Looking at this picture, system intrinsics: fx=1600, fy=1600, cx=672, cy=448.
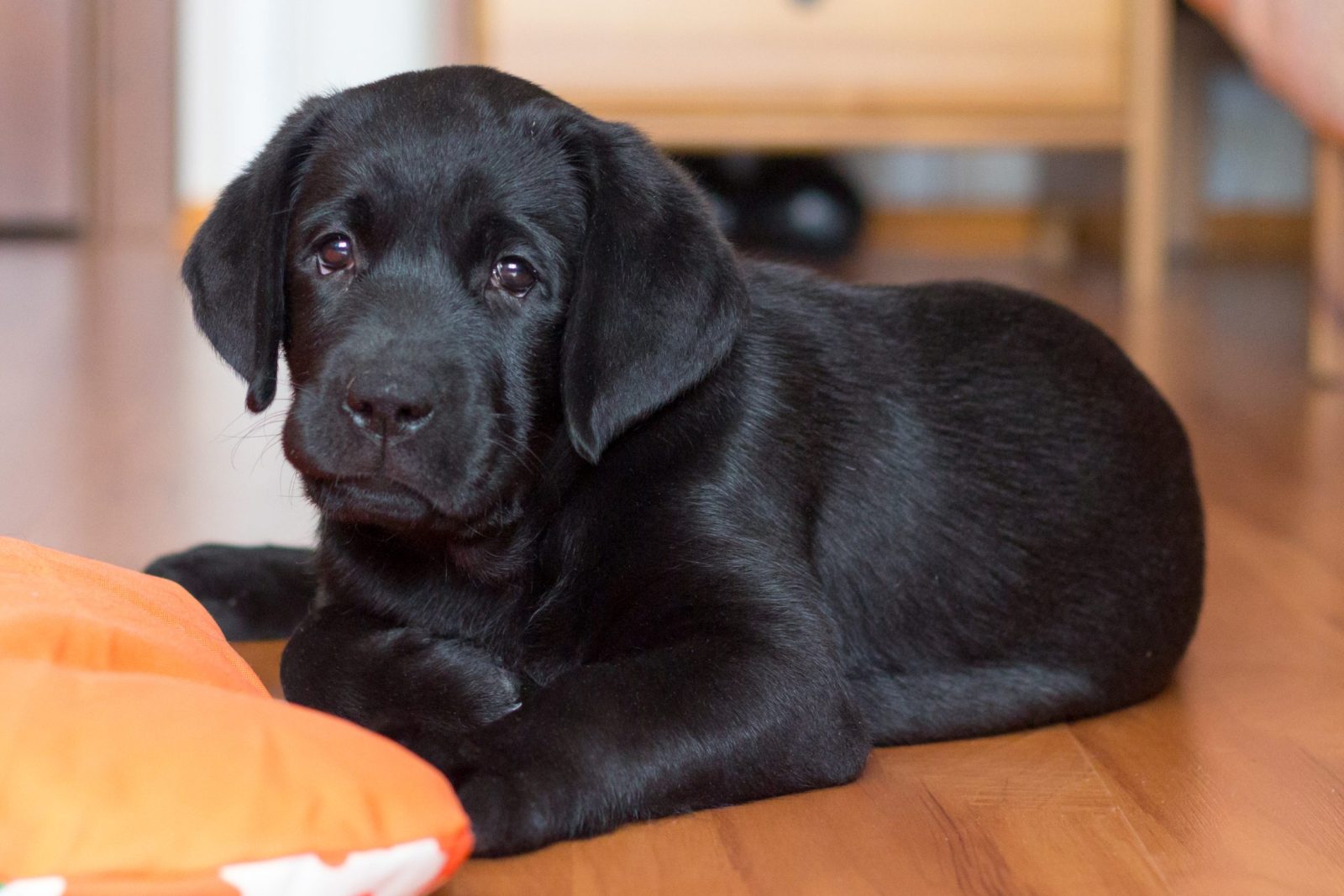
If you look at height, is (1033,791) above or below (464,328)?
below

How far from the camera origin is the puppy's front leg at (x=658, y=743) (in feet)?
4.85

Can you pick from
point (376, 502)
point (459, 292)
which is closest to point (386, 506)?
point (376, 502)

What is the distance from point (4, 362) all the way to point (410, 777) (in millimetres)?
3779

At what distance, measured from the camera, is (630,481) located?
5.97 feet

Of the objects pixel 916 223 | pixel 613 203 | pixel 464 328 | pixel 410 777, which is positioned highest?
pixel 613 203

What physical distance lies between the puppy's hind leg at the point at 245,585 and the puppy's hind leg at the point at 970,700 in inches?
33.8

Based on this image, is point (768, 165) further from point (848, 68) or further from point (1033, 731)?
point (1033, 731)

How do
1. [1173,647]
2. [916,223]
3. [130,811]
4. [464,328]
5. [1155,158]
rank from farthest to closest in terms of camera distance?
[916,223]
[1155,158]
[1173,647]
[464,328]
[130,811]

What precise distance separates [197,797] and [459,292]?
709 mm

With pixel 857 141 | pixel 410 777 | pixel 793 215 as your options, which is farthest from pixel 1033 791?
pixel 793 215

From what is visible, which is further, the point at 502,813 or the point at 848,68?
the point at 848,68

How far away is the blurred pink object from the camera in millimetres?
3746

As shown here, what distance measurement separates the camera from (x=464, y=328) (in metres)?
1.73

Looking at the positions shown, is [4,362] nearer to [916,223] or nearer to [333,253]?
[333,253]
